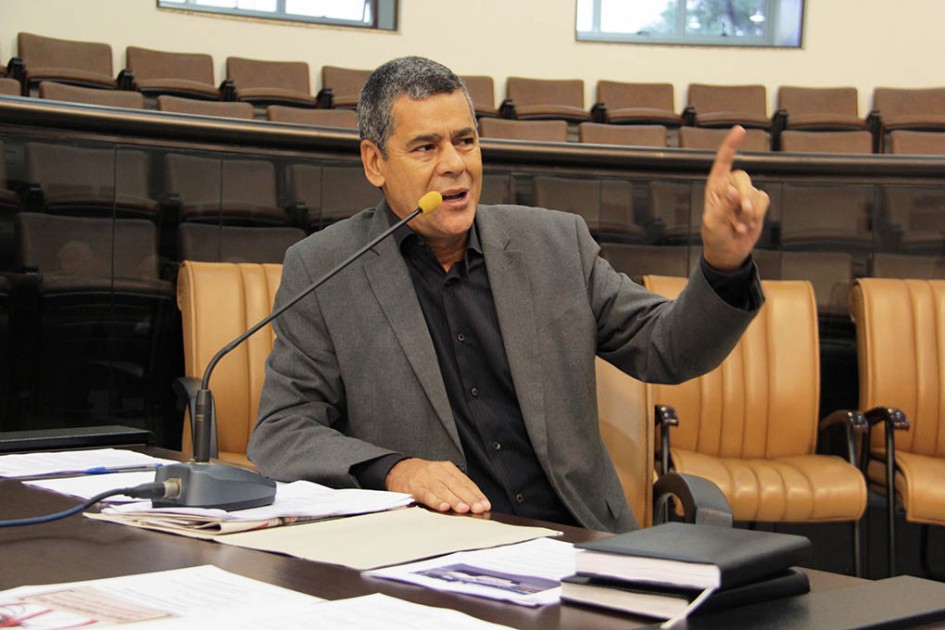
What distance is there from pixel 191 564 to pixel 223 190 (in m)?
1.90

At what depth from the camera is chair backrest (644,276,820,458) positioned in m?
2.68

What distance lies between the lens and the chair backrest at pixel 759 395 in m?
2.68

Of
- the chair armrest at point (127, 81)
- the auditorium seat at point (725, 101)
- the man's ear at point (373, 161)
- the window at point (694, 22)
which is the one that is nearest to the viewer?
the man's ear at point (373, 161)

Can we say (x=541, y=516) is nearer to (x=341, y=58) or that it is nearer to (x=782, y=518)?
(x=782, y=518)

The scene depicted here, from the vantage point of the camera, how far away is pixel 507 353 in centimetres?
167

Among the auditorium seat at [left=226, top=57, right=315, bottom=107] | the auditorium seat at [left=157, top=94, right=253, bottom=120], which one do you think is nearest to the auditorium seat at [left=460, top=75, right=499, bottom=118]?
the auditorium seat at [left=226, top=57, right=315, bottom=107]

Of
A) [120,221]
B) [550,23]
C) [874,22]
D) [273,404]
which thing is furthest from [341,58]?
[273,404]

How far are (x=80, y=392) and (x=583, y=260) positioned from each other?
1394 millimetres

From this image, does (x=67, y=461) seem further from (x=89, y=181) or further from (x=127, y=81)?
(x=127, y=81)

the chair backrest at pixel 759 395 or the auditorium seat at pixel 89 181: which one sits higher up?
the auditorium seat at pixel 89 181

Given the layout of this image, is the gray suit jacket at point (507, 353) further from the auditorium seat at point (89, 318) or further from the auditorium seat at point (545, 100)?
the auditorium seat at point (545, 100)

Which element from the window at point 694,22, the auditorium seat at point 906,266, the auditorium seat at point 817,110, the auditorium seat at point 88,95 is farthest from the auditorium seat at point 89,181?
→ the window at point 694,22

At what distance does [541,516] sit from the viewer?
165 cm

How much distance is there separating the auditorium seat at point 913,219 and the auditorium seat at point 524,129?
308 centimetres
